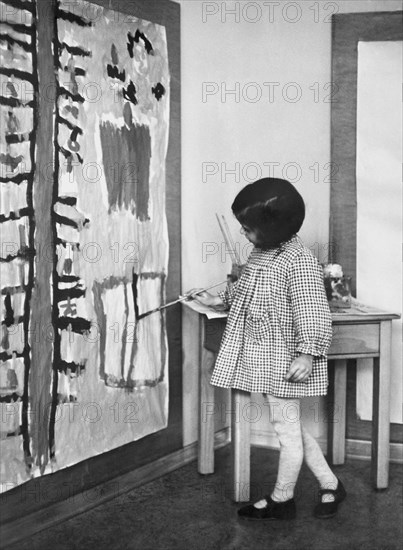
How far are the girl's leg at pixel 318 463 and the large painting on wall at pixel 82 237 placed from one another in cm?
59

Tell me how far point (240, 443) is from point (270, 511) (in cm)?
24

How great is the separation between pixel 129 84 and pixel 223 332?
2.91ft

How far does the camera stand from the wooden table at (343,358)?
2607mm

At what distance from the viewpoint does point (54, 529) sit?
2.38m

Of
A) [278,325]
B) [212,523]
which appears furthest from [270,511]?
[278,325]

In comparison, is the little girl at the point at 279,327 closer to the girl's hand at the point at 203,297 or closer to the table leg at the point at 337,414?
the girl's hand at the point at 203,297

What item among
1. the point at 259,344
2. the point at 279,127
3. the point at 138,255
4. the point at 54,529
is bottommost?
the point at 54,529

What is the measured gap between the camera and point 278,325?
241 cm

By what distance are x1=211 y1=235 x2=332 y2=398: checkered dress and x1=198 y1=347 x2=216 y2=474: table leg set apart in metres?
0.39

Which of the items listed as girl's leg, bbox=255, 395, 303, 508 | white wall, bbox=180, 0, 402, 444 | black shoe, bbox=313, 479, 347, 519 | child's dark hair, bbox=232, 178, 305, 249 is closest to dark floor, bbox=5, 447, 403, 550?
black shoe, bbox=313, 479, 347, 519

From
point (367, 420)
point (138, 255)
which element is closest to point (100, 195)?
point (138, 255)

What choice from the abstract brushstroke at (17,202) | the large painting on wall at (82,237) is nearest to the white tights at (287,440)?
the large painting on wall at (82,237)

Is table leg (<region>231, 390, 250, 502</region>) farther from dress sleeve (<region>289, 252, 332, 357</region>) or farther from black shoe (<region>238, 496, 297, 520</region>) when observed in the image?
dress sleeve (<region>289, 252, 332, 357</region>)

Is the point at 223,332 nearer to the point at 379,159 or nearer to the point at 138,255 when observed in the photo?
the point at 138,255
